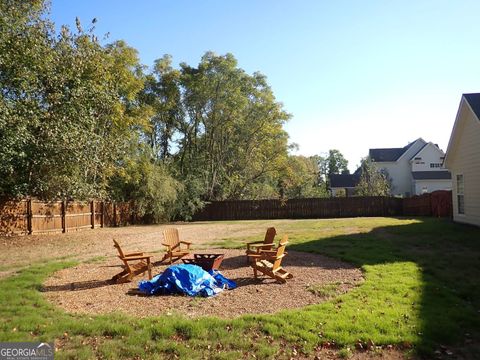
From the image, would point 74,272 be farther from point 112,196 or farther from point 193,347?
point 112,196

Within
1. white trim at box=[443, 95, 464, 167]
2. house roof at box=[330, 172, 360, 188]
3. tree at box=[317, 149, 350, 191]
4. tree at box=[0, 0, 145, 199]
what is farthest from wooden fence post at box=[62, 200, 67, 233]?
tree at box=[317, 149, 350, 191]

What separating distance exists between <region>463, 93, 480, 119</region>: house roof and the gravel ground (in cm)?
1037

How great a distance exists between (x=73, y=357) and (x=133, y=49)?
29.5 meters

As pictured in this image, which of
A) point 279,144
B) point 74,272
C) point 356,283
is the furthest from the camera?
point 279,144

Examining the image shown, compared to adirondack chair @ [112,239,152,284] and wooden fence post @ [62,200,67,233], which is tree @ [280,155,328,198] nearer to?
wooden fence post @ [62,200,67,233]

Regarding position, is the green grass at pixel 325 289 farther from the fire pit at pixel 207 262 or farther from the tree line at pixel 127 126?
the tree line at pixel 127 126

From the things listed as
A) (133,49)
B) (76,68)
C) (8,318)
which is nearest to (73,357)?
(8,318)

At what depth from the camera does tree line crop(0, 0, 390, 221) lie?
1767 cm

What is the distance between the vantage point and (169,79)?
3869cm

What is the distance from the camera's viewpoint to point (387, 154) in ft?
182

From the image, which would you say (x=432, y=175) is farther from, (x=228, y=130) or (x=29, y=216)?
(x=29, y=216)

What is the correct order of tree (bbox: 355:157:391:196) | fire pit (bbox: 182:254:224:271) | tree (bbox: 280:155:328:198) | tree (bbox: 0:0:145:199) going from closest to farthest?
1. fire pit (bbox: 182:254:224:271)
2. tree (bbox: 0:0:145:199)
3. tree (bbox: 355:157:391:196)
4. tree (bbox: 280:155:328:198)

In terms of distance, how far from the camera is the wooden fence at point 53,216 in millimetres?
19552
